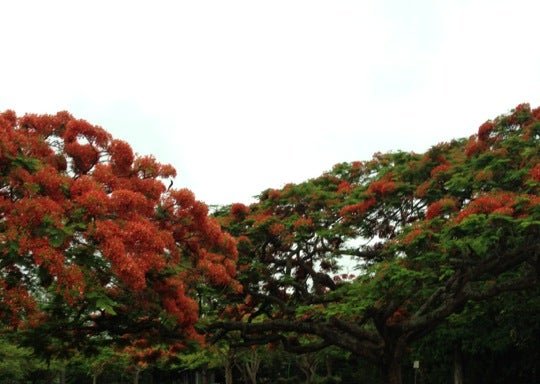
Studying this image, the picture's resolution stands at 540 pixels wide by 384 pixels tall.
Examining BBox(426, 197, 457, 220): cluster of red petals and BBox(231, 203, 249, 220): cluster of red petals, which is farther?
BBox(231, 203, 249, 220): cluster of red petals

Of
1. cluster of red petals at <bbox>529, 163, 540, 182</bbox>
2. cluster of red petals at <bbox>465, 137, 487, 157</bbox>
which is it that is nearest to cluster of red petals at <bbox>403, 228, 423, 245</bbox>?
cluster of red petals at <bbox>529, 163, 540, 182</bbox>

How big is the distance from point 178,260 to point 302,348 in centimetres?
819

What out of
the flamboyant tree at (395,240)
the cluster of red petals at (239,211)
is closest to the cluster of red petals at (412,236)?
the flamboyant tree at (395,240)

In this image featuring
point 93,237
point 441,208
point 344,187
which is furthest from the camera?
point 344,187

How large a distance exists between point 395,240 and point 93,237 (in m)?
6.88

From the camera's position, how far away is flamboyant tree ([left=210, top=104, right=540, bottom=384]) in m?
12.3

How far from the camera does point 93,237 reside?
9.28 m

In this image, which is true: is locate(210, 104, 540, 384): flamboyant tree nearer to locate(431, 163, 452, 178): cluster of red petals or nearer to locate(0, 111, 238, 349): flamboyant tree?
locate(431, 163, 452, 178): cluster of red petals

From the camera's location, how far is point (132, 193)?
9938 millimetres

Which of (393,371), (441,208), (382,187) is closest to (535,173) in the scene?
(441,208)

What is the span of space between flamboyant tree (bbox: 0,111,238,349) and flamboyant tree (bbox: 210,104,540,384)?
3625 mm

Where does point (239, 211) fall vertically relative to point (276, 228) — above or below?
above

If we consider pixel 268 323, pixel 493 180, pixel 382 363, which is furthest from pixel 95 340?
pixel 493 180

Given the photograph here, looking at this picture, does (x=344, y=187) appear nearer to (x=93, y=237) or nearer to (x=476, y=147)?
(x=476, y=147)
